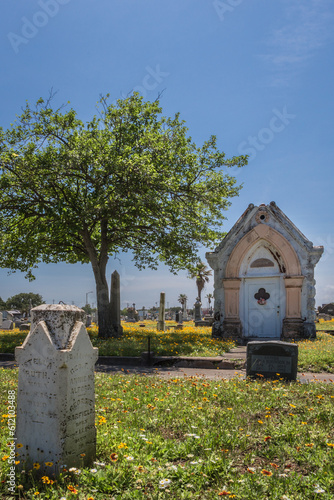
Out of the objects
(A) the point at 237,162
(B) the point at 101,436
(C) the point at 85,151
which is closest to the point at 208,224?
(A) the point at 237,162

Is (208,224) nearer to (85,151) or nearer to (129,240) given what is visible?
(129,240)

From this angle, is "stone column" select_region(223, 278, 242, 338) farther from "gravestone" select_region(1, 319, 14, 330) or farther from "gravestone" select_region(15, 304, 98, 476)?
"gravestone" select_region(1, 319, 14, 330)

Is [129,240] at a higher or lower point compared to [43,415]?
higher

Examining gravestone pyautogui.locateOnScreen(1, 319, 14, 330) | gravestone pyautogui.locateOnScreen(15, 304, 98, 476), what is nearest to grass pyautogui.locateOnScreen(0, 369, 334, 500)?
gravestone pyautogui.locateOnScreen(15, 304, 98, 476)

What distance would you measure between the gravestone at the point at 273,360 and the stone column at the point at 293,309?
10245 mm

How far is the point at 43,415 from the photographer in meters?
4.04

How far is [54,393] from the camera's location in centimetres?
399

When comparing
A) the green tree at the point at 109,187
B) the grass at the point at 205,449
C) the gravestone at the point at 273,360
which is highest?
the green tree at the point at 109,187

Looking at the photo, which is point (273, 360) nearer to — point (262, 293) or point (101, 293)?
point (262, 293)

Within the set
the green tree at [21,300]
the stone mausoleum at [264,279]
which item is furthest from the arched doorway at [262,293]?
the green tree at [21,300]

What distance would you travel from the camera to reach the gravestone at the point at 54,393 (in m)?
4.00

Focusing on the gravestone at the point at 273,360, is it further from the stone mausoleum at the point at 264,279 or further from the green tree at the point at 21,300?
the green tree at the point at 21,300

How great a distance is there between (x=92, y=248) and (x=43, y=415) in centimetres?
1538

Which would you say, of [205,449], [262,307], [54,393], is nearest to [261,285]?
[262,307]
